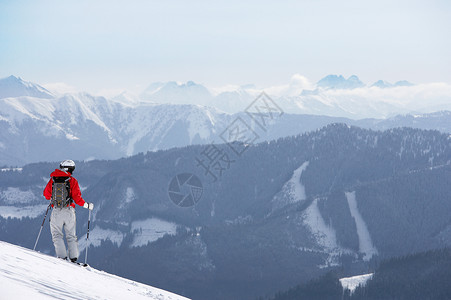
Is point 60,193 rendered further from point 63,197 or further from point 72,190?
point 72,190

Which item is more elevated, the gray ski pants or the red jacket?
the red jacket

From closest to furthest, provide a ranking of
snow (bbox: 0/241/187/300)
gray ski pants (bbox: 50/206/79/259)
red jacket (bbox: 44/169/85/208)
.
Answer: snow (bbox: 0/241/187/300) → red jacket (bbox: 44/169/85/208) → gray ski pants (bbox: 50/206/79/259)

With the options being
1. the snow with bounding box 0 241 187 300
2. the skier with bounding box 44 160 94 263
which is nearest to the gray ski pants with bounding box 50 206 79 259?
the skier with bounding box 44 160 94 263

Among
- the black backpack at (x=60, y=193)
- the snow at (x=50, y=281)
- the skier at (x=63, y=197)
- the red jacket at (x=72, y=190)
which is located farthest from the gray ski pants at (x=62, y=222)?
the snow at (x=50, y=281)

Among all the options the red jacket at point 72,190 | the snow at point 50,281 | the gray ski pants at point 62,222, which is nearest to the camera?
the snow at point 50,281

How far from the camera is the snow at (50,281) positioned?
24750mm

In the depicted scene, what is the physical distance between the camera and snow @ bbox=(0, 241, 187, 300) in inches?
974

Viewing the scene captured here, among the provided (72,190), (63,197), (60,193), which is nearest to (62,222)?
(63,197)

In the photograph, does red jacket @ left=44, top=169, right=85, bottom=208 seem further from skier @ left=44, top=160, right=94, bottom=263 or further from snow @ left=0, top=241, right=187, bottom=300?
snow @ left=0, top=241, right=187, bottom=300

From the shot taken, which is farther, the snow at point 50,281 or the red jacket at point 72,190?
the red jacket at point 72,190

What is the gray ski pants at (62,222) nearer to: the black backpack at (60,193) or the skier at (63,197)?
the skier at (63,197)

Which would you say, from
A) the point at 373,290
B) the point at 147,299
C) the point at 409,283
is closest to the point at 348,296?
the point at 373,290

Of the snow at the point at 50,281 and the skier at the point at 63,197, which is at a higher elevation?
the skier at the point at 63,197

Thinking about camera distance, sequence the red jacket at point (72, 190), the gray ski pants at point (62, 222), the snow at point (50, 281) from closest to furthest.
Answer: the snow at point (50, 281) < the red jacket at point (72, 190) < the gray ski pants at point (62, 222)
